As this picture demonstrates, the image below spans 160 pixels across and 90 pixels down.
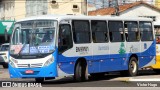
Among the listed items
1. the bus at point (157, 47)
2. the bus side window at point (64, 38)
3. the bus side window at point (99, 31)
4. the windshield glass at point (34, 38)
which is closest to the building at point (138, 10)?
the bus at point (157, 47)

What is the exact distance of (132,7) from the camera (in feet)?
216

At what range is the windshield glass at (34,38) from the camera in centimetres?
1886

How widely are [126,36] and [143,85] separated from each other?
5.88 meters

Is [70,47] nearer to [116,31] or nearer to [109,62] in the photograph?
[109,62]

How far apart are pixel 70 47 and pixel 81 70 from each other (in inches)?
48.3

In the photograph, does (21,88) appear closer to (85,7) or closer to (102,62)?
(102,62)

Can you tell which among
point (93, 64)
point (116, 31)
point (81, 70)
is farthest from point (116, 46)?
point (81, 70)

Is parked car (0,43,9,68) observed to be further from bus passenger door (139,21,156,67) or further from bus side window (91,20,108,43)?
bus side window (91,20,108,43)

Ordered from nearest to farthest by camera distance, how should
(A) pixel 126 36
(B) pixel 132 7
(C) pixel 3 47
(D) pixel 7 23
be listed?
1. (A) pixel 126 36
2. (C) pixel 3 47
3. (D) pixel 7 23
4. (B) pixel 132 7

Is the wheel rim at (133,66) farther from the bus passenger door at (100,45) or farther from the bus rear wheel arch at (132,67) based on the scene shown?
the bus passenger door at (100,45)

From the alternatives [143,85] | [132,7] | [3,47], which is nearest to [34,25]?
[143,85]

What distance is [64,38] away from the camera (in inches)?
760

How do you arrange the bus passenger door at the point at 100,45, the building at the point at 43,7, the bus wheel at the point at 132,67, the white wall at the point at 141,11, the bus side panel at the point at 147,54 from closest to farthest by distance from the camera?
1. the bus passenger door at the point at 100,45
2. the bus wheel at the point at 132,67
3. the bus side panel at the point at 147,54
4. the white wall at the point at 141,11
5. the building at the point at 43,7

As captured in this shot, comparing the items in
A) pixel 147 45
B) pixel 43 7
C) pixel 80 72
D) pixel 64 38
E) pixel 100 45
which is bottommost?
pixel 80 72
